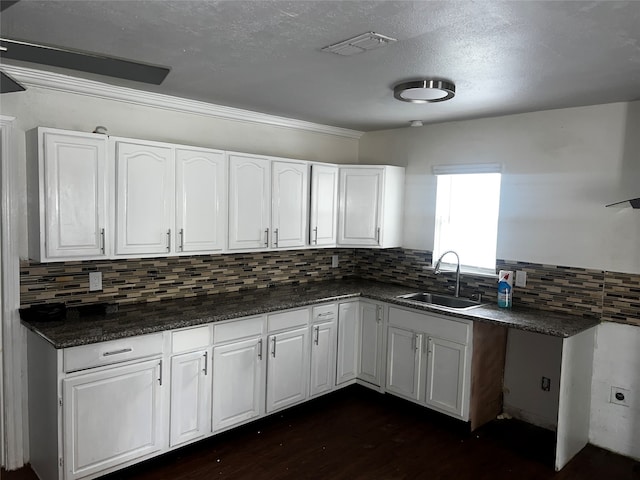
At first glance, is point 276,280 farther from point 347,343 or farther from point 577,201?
point 577,201

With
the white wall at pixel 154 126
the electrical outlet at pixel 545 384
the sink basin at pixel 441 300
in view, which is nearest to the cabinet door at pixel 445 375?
the sink basin at pixel 441 300

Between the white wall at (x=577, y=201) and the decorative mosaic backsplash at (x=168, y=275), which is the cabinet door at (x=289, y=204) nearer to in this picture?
the decorative mosaic backsplash at (x=168, y=275)

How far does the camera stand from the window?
152 inches

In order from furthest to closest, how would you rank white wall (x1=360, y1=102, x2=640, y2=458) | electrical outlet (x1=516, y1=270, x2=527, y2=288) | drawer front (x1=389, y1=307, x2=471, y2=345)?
electrical outlet (x1=516, y1=270, x2=527, y2=288) < drawer front (x1=389, y1=307, x2=471, y2=345) < white wall (x1=360, y1=102, x2=640, y2=458)

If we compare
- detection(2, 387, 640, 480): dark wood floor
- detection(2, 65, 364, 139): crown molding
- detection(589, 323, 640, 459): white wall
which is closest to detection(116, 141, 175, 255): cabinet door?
detection(2, 65, 364, 139): crown molding

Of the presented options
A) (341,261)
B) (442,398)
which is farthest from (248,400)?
(341,261)

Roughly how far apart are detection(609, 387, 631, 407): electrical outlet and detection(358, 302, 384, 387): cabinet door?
1636 millimetres

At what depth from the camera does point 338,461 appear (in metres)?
3.02

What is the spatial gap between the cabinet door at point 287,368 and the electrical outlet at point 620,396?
214 centimetres

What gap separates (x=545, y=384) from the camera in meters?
3.57

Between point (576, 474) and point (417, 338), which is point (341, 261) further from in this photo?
point (576, 474)

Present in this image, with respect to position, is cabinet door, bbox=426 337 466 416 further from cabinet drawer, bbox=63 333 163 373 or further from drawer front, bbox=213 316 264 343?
cabinet drawer, bbox=63 333 163 373

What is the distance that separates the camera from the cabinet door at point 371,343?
393cm

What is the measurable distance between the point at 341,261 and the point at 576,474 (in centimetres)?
260
